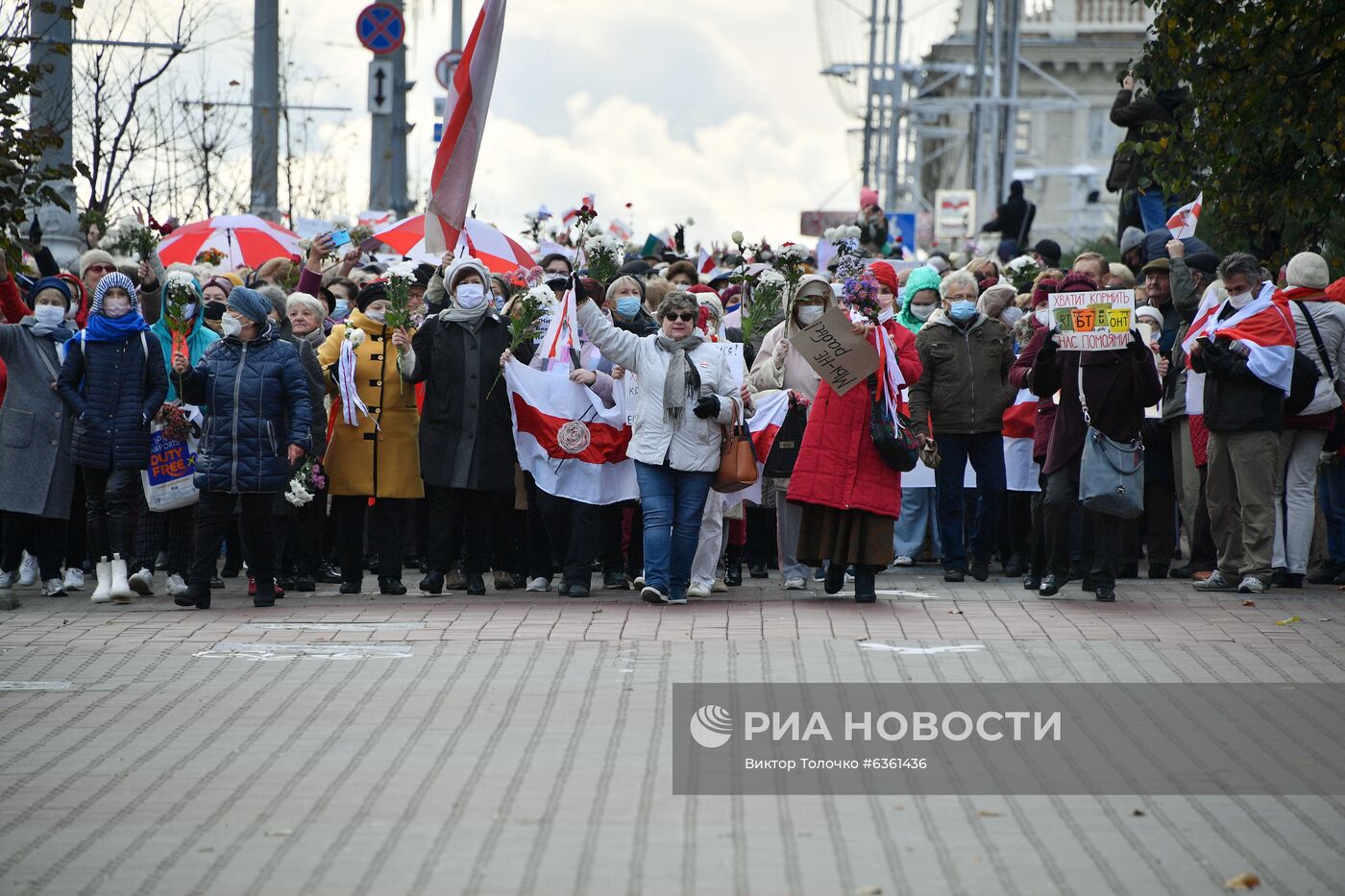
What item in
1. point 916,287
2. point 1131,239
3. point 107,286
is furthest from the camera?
point 1131,239

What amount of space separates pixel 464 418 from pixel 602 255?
4.59ft

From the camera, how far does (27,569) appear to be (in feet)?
44.8

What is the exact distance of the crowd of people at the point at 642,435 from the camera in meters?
12.3

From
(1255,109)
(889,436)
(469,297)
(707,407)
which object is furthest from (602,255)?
(1255,109)

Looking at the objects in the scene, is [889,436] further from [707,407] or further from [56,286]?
[56,286]

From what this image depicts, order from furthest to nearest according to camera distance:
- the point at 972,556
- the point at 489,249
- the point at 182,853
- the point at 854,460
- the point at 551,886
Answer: the point at 489,249 < the point at 972,556 < the point at 854,460 < the point at 182,853 < the point at 551,886

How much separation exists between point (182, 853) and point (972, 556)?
862 cm

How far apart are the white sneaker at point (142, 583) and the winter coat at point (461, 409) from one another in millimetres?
1841

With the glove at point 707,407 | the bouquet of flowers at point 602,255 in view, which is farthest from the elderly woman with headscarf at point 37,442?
the glove at point 707,407

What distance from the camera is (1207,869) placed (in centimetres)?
625

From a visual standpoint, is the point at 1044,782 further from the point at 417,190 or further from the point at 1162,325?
the point at 417,190

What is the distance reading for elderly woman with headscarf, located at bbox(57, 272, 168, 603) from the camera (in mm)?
12602

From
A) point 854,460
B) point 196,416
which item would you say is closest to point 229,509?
point 196,416

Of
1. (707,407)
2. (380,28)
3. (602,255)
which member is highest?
(380,28)
